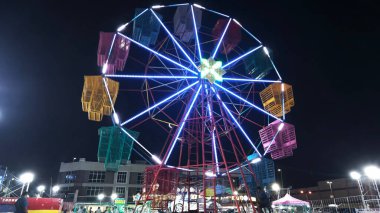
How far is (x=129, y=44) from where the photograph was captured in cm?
1513

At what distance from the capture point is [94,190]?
61531 millimetres

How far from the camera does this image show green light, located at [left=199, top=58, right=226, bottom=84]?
47.5ft

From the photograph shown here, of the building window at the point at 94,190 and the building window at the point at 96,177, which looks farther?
the building window at the point at 96,177

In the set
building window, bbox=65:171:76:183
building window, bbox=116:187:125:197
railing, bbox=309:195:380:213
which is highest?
building window, bbox=65:171:76:183

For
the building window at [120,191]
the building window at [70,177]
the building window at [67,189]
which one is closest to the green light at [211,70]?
the building window at [120,191]

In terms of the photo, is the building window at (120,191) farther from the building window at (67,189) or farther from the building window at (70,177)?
the building window at (70,177)

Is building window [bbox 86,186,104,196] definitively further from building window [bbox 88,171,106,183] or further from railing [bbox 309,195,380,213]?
railing [bbox 309,195,380,213]

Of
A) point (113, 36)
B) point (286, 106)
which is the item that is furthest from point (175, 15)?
point (286, 106)

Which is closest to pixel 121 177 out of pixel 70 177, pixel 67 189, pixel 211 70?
pixel 70 177

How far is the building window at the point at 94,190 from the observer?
61.0 m

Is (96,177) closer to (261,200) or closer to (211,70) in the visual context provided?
(211,70)

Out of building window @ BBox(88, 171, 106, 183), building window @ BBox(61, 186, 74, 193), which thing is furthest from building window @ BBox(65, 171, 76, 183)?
building window @ BBox(88, 171, 106, 183)

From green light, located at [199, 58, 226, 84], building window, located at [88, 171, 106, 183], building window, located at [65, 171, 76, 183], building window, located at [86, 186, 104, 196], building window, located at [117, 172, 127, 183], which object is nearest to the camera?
green light, located at [199, 58, 226, 84]

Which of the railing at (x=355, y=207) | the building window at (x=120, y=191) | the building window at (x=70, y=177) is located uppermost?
the building window at (x=70, y=177)
